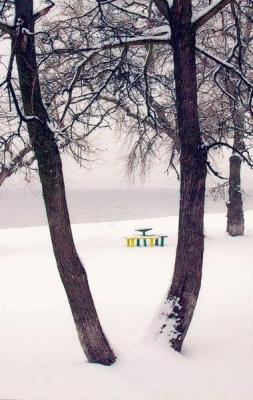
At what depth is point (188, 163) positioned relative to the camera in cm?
675

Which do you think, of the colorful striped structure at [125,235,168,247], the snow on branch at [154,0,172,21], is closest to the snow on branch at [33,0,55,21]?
the snow on branch at [154,0,172,21]

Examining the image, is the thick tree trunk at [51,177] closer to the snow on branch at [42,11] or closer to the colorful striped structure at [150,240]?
the snow on branch at [42,11]

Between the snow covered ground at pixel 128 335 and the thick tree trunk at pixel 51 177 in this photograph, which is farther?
the thick tree trunk at pixel 51 177

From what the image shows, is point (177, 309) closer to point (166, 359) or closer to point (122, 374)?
point (166, 359)

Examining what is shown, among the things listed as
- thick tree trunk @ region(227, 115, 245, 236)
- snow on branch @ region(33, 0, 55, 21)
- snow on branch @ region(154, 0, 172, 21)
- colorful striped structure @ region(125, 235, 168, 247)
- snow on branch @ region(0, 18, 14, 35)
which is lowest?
colorful striped structure @ region(125, 235, 168, 247)

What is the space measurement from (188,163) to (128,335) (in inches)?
103

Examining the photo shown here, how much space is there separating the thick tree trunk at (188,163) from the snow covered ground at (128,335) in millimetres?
888

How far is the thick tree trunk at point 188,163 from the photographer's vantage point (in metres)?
6.70

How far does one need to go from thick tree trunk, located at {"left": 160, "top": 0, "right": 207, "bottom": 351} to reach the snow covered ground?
888 mm

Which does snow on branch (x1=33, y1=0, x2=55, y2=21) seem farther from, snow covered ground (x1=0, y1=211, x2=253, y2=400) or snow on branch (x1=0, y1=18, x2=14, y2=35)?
snow covered ground (x1=0, y1=211, x2=253, y2=400)

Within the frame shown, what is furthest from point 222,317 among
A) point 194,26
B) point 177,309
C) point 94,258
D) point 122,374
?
point 94,258

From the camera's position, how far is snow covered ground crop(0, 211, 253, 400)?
19.4 feet

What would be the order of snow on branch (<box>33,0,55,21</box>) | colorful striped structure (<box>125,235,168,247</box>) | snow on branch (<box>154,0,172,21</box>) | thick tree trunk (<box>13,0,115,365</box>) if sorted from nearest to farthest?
snow on branch (<box>33,0,55,21</box>), thick tree trunk (<box>13,0,115,365</box>), snow on branch (<box>154,0,172,21</box>), colorful striped structure (<box>125,235,168,247</box>)

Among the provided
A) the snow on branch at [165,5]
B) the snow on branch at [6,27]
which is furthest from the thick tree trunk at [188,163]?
the snow on branch at [6,27]
